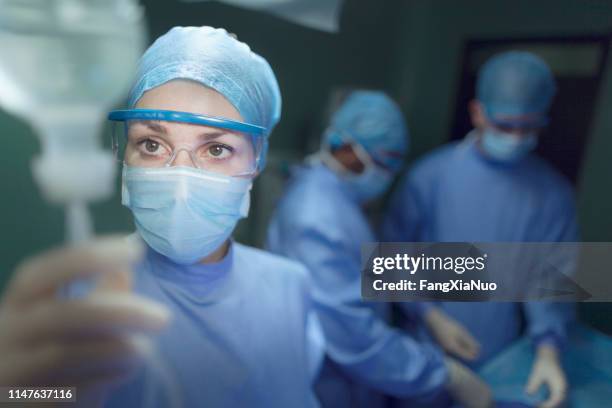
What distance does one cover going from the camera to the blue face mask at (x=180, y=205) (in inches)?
22.3

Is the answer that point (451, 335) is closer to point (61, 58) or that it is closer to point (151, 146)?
point (151, 146)

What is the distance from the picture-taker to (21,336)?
0.51 meters

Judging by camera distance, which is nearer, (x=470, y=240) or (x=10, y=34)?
(x=10, y=34)

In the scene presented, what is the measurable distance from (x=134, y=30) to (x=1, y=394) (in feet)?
2.03

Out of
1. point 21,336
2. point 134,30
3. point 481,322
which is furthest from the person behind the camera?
point 481,322

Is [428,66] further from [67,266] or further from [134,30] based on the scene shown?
[67,266]

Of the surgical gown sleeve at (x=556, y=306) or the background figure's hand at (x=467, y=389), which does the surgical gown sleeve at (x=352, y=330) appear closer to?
the background figure's hand at (x=467, y=389)

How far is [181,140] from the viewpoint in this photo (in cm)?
56

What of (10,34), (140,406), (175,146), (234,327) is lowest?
(140,406)

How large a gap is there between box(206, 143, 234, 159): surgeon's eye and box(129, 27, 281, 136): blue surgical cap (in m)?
0.06

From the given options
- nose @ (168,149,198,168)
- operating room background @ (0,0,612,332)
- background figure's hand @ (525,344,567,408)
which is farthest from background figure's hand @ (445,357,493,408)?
nose @ (168,149,198,168)

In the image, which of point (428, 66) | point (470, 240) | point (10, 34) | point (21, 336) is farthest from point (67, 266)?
point (428, 66)

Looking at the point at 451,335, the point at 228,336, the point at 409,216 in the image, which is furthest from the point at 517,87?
the point at 228,336

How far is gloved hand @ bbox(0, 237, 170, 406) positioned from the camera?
515 millimetres
